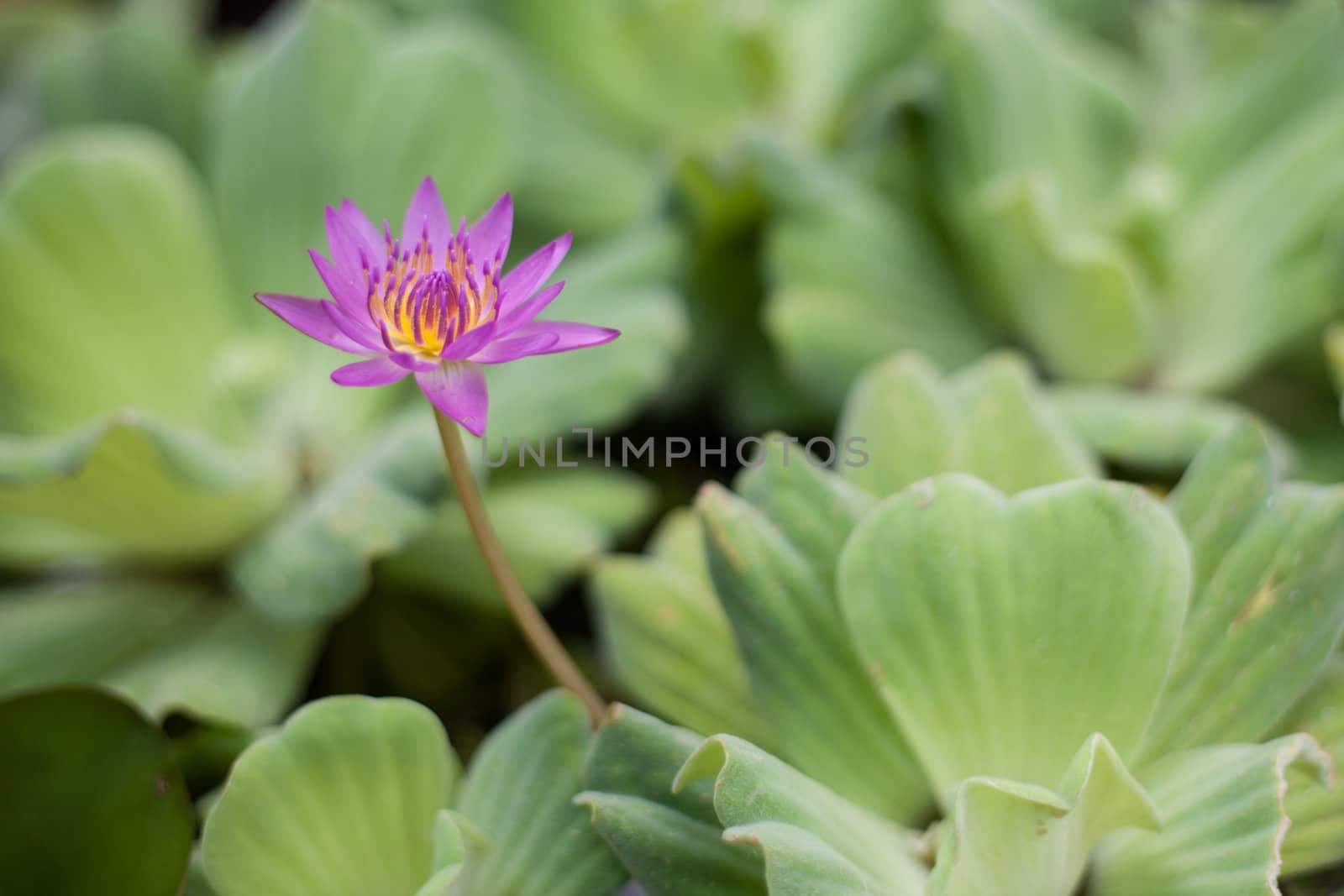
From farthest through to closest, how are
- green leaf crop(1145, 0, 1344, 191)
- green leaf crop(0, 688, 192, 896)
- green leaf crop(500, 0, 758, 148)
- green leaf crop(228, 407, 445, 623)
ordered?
green leaf crop(500, 0, 758, 148) < green leaf crop(1145, 0, 1344, 191) < green leaf crop(228, 407, 445, 623) < green leaf crop(0, 688, 192, 896)

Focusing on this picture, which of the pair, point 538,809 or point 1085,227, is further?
point 1085,227

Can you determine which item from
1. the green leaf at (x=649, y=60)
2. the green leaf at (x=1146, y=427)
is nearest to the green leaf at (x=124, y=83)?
the green leaf at (x=649, y=60)

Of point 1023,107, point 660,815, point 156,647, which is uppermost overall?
point 1023,107

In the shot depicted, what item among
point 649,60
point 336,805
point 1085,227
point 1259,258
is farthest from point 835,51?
point 336,805

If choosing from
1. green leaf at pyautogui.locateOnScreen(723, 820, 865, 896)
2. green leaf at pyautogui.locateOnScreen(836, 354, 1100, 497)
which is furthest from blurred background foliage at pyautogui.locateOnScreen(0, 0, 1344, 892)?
green leaf at pyautogui.locateOnScreen(723, 820, 865, 896)

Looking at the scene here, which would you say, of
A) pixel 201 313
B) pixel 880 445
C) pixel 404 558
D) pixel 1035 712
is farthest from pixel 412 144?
pixel 1035 712

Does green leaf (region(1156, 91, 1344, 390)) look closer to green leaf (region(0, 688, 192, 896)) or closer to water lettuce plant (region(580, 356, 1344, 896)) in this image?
water lettuce plant (region(580, 356, 1344, 896))

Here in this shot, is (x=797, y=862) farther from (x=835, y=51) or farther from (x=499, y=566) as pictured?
(x=835, y=51)

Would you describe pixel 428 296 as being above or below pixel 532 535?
above
